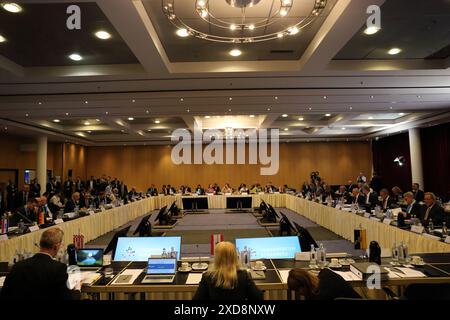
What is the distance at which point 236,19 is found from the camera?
5.01 metres

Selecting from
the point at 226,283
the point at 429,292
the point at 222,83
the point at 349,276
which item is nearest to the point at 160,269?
the point at 226,283

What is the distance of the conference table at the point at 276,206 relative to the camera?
454cm

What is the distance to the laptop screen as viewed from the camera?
283 centimetres

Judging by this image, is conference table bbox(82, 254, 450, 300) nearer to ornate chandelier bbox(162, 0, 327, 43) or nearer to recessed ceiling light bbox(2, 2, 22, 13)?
ornate chandelier bbox(162, 0, 327, 43)

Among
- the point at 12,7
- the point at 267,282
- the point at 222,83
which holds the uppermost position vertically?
the point at 12,7

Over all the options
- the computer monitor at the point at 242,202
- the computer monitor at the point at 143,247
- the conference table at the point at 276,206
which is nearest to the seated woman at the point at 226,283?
the computer monitor at the point at 143,247

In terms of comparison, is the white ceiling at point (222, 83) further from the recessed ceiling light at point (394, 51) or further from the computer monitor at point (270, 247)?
the computer monitor at point (270, 247)

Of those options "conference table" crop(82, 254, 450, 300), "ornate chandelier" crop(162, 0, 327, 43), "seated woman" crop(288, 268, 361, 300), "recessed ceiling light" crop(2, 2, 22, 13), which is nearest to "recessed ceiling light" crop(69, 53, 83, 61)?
"recessed ceiling light" crop(2, 2, 22, 13)

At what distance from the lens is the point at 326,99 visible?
29.7 feet

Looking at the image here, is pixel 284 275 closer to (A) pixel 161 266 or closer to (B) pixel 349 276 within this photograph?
(B) pixel 349 276

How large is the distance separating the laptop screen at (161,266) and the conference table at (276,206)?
1930mm

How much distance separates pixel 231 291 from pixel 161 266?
94cm
